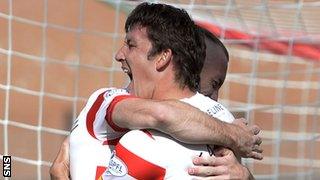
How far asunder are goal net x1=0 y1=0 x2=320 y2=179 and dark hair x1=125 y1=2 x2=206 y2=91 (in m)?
1.46

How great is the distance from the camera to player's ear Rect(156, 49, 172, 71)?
5.47 ft

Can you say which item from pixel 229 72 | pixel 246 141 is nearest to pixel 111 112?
pixel 246 141

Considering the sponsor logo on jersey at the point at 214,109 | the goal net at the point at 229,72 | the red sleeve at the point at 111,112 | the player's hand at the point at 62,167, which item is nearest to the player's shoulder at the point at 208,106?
the sponsor logo on jersey at the point at 214,109

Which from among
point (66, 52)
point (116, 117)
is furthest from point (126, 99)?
point (66, 52)

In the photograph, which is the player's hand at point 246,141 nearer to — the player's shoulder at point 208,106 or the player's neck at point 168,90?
the player's shoulder at point 208,106

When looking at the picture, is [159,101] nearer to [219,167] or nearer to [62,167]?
[219,167]

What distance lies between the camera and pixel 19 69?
17.1ft

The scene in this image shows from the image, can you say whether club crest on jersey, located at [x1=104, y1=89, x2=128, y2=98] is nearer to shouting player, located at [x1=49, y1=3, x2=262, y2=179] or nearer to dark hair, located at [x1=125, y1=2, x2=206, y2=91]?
shouting player, located at [x1=49, y1=3, x2=262, y2=179]

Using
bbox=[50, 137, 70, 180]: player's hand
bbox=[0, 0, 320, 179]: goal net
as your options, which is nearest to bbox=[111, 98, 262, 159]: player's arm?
bbox=[50, 137, 70, 180]: player's hand

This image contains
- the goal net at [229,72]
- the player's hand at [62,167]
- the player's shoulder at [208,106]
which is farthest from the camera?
the goal net at [229,72]

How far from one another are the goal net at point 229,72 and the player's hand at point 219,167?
4.94 ft

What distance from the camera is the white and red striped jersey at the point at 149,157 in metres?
1.60

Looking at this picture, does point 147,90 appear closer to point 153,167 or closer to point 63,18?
point 153,167

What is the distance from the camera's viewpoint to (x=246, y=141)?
1777 mm
